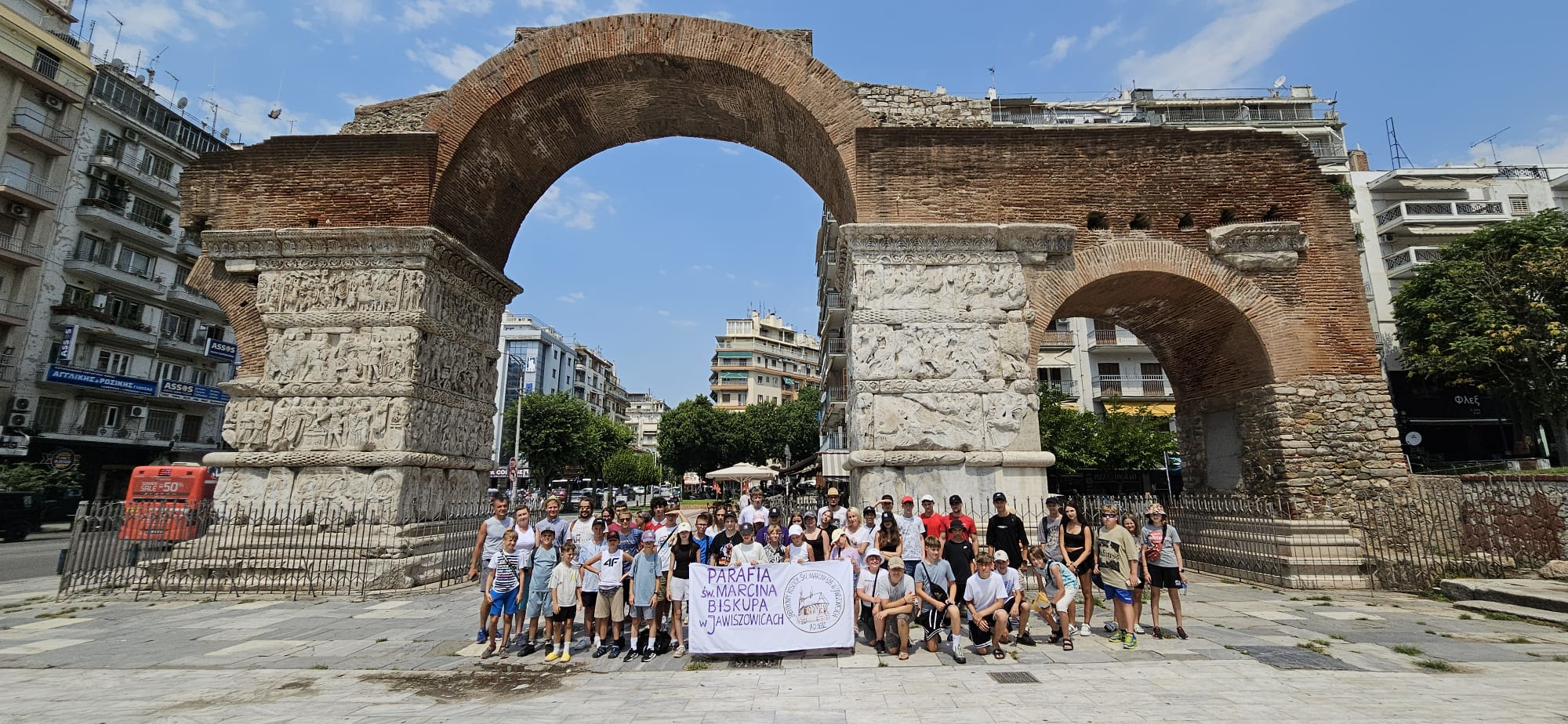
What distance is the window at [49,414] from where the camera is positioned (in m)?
26.7

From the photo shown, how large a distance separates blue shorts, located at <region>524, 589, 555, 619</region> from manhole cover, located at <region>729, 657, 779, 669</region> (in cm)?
196

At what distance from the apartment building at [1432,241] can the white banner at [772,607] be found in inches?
1263

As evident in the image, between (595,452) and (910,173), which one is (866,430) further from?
(595,452)

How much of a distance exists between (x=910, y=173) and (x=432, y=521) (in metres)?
9.93

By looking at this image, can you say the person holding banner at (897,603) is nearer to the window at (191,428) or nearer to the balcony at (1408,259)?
the balcony at (1408,259)

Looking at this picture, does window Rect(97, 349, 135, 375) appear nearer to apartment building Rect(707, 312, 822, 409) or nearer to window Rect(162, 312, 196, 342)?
window Rect(162, 312, 196, 342)

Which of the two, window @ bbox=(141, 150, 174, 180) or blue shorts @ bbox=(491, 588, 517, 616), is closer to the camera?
blue shorts @ bbox=(491, 588, 517, 616)

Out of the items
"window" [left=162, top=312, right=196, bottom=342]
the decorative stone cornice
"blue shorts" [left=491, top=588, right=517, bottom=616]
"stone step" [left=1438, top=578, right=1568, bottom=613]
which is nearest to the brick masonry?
the decorative stone cornice

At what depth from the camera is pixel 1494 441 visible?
100.0 ft

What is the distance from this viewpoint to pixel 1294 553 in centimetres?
1066

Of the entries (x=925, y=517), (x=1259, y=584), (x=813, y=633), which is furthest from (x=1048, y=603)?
(x=1259, y=584)

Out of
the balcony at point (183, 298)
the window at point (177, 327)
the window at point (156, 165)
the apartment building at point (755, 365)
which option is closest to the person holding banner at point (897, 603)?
the balcony at point (183, 298)

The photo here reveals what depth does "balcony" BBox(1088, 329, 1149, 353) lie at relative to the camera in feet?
109

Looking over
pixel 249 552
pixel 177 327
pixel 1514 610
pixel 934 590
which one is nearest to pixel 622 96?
pixel 249 552
